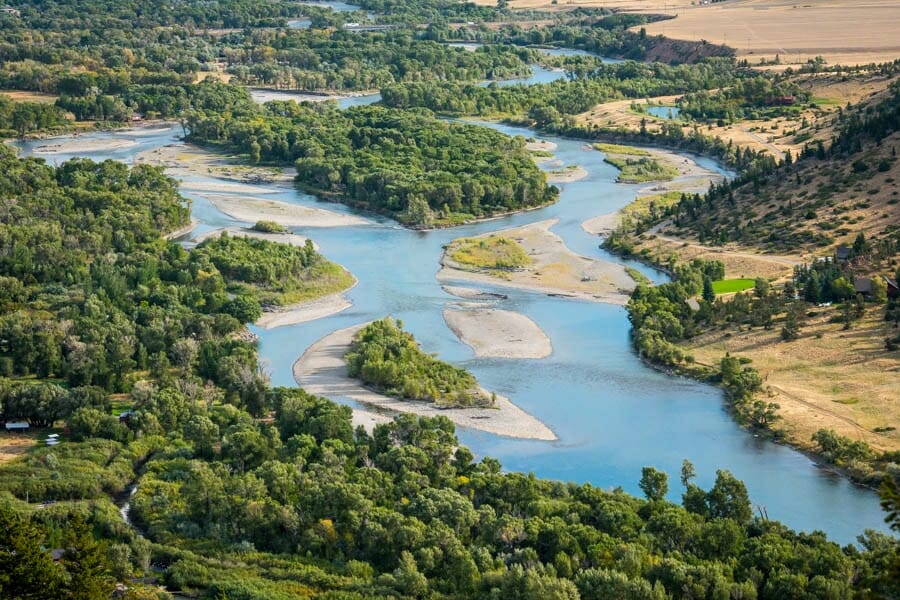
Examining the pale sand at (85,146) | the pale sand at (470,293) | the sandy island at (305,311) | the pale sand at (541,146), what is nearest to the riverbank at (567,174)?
the pale sand at (541,146)

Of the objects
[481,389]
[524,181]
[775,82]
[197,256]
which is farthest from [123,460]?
[775,82]

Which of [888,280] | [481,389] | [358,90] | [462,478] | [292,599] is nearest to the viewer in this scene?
[292,599]

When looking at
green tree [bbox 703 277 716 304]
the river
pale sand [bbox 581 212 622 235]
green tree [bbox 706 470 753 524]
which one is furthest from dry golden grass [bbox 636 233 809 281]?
green tree [bbox 706 470 753 524]

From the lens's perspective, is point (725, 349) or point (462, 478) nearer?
point (462, 478)

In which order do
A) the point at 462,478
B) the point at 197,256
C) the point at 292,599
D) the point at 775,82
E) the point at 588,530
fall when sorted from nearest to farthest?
the point at 292,599, the point at 588,530, the point at 462,478, the point at 197,256, the point at 775,82

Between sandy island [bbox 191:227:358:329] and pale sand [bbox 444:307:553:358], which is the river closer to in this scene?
pale sand [bbox 444:307:553:358]

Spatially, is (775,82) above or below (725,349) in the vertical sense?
above

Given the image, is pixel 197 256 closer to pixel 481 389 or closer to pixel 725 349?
pixel 481 389
